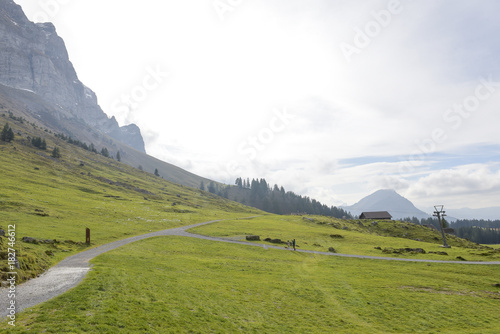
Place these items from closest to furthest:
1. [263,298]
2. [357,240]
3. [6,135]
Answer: [263,298] < [357,240] < [6,135]

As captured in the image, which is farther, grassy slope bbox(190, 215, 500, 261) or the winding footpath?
grassy slope bbox(190, 215, 500, 261)

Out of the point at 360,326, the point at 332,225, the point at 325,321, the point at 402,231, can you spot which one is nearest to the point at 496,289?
the point at 360,326

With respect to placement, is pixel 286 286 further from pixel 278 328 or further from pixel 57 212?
pixel 57 212

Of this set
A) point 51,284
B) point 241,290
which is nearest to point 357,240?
point 241,290

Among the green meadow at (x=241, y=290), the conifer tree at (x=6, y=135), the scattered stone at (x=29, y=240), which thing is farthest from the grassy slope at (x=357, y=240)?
the conifer tree at (x=6, y=135)

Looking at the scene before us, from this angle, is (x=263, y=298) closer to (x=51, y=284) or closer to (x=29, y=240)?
(x=51, y=284)

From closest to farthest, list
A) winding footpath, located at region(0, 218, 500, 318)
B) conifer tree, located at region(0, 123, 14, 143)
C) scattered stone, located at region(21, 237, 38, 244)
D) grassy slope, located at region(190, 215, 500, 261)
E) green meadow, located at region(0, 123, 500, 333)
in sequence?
winding footpath, located at region(0, 218, 500, 318), green meadow, located at region(0, 123, 500, 333), scattered stone, located at region(21, 237, 38, 244), grassy slope, located at region(190, 215, 500, 261), conifer tree, located at region(0, 123, 14, 143)

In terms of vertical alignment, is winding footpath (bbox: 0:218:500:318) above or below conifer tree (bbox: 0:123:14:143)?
below

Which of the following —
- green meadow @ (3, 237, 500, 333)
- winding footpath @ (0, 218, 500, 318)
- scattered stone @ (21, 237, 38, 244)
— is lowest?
green meadow @ (3, 237, 500, 333)

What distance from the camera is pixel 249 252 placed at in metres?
48.6

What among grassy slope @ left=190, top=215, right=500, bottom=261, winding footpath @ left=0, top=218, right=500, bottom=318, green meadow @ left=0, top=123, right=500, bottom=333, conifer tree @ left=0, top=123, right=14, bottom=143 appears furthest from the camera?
conifer tree @ left=0, top=123, right=14, bottom=143

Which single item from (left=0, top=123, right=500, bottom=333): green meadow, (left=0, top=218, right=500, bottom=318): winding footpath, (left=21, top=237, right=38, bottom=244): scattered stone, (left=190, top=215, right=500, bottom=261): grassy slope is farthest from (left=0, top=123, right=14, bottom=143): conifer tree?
(left=0, top=218, right=500, bottom=318): winding footpath

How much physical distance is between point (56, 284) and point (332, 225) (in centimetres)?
11607

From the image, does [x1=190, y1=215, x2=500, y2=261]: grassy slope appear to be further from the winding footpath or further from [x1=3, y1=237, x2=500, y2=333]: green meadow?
the winding footpath
